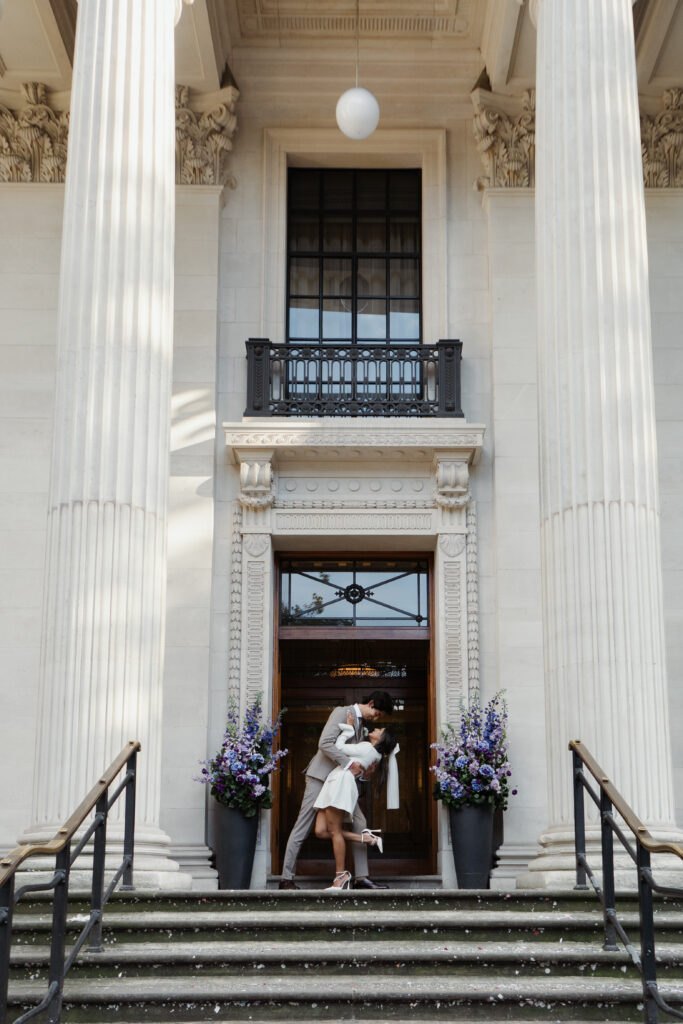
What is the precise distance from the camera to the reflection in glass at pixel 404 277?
1416 cm

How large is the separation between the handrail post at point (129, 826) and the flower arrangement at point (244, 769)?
12.0ft

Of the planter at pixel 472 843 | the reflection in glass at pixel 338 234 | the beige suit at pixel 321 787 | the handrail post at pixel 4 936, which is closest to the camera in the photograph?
the handrail post at pixel 4 936

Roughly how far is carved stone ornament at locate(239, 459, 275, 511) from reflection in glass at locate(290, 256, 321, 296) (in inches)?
93.7

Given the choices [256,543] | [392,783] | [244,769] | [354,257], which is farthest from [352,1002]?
[354,257]

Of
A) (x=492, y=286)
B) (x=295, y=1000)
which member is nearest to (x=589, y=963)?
(x=295, y=1000)

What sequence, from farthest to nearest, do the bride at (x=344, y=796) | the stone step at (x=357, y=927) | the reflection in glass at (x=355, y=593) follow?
the reflection in glass at (x=355, y=593) < the bride at (x=344, y=796) < the stone step at (x=357, y=927)

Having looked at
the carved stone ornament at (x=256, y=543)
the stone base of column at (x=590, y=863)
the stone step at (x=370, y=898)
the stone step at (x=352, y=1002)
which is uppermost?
the carved stone ornament at (x=256, y=543)

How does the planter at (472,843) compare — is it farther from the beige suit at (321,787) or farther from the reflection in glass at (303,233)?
the reflection in glass at (303,233)

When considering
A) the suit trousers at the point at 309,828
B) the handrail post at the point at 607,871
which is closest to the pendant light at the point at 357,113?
the suit trousers at the point at 309,828

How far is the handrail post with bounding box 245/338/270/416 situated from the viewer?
1304cm

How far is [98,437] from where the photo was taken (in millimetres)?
8844

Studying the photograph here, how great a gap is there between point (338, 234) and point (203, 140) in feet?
5.86

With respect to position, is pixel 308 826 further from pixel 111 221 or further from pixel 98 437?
pixel 111 221

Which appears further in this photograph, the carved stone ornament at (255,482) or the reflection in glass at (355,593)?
the reflection in glass at (355,593)
